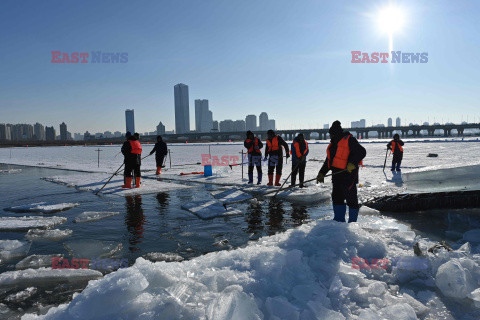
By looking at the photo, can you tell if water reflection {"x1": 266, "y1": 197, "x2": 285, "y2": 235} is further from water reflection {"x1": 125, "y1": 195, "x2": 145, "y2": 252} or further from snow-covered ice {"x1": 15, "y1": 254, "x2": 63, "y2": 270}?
snow-covered ice {"x1": 15, "y1": 254, "x2": 63, "y2": 270}

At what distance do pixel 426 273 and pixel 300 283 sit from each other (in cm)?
159

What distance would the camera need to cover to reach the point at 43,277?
359cm

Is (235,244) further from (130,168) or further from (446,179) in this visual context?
(130,168)

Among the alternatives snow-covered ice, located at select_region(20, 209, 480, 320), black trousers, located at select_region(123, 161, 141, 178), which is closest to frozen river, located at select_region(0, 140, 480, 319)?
snow-covered ice, located at select_region(20, 209, 480, 320)

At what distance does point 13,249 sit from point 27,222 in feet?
5.47

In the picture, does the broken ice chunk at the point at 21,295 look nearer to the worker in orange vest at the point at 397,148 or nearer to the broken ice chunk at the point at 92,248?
the broken ice chunk at the point at 92,248

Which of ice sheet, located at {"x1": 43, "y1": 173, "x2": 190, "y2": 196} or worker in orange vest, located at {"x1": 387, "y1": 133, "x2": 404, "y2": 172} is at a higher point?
worker in orange vest, located at {"x1": 387, "y1": 133, "x2": 404, "y2": 172}

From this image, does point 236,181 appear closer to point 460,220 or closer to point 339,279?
point 460,220

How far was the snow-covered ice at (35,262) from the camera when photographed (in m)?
3.95

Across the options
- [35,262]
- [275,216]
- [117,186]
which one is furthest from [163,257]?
[117,186]

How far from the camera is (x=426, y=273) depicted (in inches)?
136

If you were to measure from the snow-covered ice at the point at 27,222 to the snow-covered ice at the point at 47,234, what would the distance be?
1.05ft

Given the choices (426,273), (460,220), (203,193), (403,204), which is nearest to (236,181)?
(203,193)

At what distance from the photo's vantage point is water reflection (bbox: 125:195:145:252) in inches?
193
